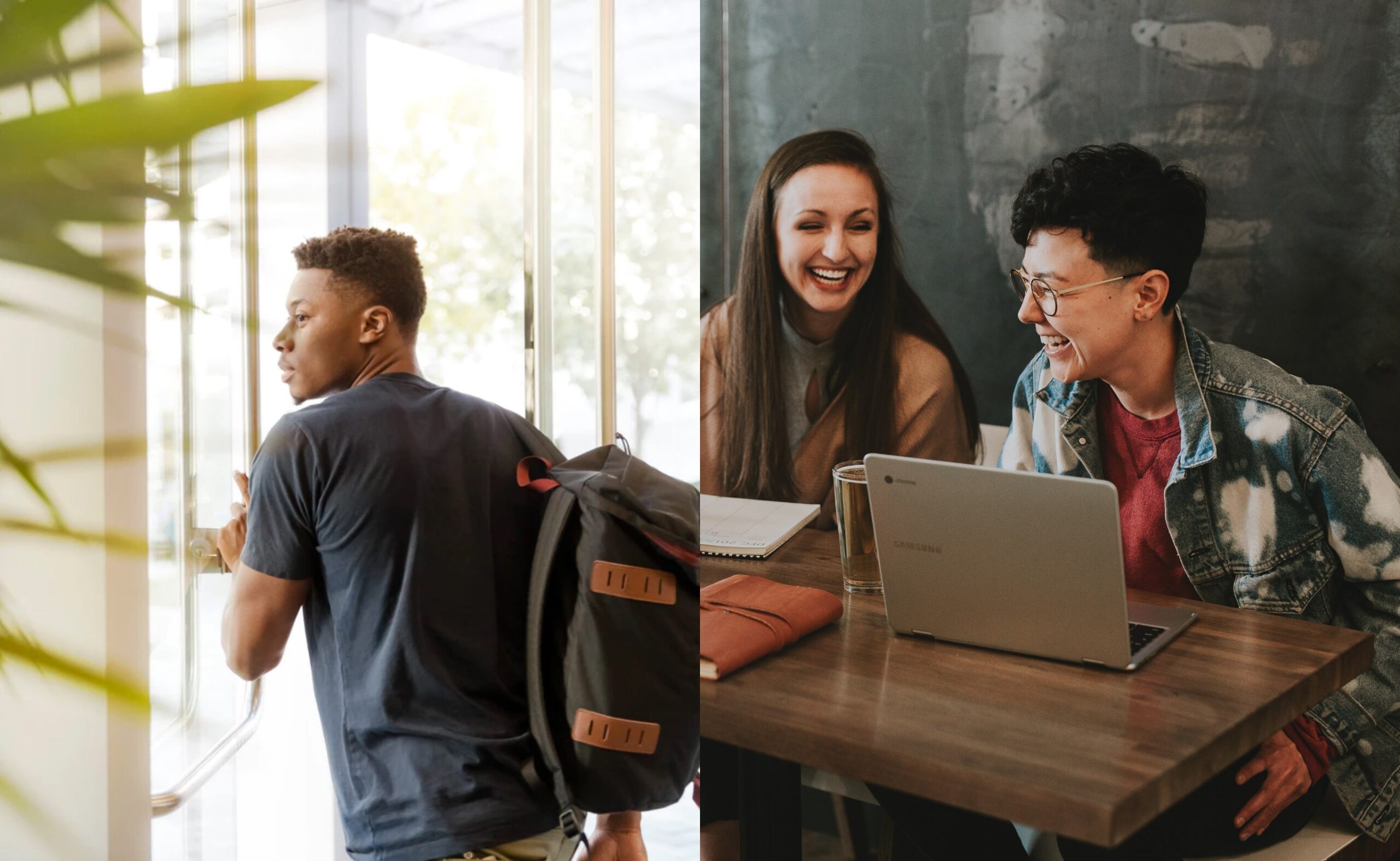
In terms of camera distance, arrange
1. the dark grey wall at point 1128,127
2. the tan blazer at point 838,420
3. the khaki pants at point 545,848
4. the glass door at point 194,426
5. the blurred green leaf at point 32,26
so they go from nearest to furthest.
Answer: the dark grey wall at point 1128,127
the tan blazer at point 838,420
the blurred green leaf at point 32,26
the glass door at point 194,426
the khaki pants at point 545,848

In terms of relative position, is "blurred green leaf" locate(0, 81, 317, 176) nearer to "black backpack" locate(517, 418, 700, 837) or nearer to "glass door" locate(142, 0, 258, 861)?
"glass door" locate(142, 0, 258, 861)

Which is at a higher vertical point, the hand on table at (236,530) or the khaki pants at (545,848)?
the hand on table at (236,530)

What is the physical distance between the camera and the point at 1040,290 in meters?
0.52

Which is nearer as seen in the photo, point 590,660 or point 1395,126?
point 1395,126

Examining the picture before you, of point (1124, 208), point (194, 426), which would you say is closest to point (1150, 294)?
point (1124, 208)

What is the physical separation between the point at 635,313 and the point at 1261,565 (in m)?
0.69

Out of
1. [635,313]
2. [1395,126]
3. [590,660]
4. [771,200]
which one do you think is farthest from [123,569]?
[1395,126]

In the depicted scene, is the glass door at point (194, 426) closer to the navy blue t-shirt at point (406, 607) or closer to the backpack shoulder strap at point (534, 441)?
the navy blue t-shirt at point (406, 607)

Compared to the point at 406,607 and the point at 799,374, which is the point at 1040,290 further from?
the point at 406,607

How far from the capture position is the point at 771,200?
64 centimetres

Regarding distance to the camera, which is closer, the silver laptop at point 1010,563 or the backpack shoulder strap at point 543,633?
the silver laptop at point 1010,563

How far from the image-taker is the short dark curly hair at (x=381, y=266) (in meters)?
1.03

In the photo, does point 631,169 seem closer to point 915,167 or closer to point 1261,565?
point 915,167

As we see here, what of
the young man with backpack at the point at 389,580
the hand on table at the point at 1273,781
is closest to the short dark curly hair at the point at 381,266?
the young man with backpack at the point at 389,580
